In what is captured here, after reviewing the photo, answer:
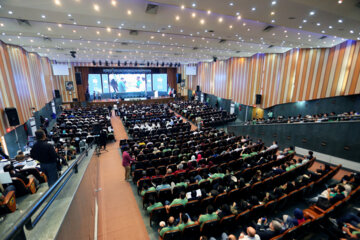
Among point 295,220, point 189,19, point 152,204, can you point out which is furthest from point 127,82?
point 295,220

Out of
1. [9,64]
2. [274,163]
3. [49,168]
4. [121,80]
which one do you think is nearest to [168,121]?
[274,163]

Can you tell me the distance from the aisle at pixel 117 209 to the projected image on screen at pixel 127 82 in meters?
25.8

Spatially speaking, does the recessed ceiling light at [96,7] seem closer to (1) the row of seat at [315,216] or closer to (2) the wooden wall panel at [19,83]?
(2) the wooden wall panel at [19,83]

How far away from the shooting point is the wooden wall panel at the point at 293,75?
12461mm

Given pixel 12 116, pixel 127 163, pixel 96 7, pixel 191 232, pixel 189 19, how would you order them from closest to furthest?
pixel 191 232
pixel 127 163
pixel 96 7
pixel 189 19
pixel 12 116

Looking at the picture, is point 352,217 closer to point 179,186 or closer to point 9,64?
point 179,186

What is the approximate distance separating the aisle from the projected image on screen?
1015 inches

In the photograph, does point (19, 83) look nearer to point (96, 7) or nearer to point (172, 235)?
point (96, 7)

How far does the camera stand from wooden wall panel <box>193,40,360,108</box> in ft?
40.9

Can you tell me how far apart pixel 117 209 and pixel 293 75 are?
18012mm

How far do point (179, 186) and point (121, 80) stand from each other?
30.3 metres

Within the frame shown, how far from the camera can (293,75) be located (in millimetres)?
16297

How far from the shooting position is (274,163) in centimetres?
Answer: 753

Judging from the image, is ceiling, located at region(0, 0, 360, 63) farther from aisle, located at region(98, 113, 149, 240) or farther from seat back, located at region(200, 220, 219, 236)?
seat back, located at region(200, 220, 219, 236)
